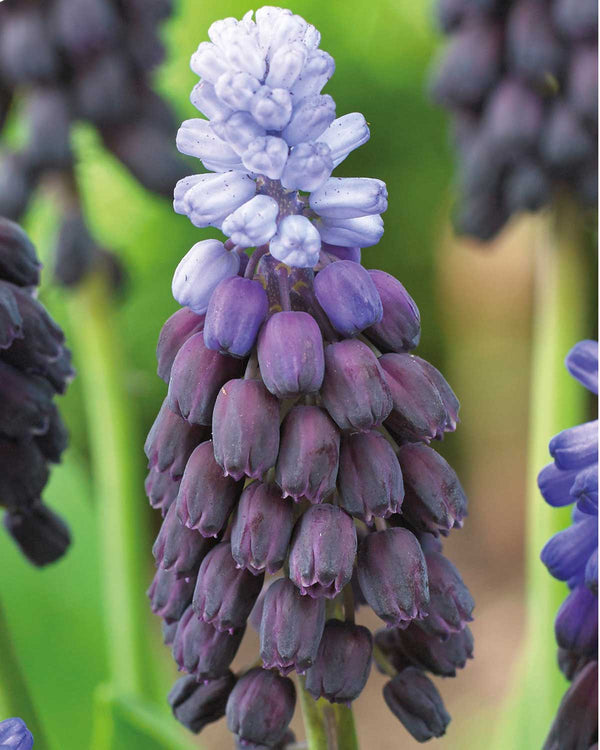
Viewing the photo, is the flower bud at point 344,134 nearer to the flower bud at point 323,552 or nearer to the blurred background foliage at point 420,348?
the flower bud at point 323,552

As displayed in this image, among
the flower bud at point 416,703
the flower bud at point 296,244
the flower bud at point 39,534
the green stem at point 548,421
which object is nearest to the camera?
the flower bud at point 296,244

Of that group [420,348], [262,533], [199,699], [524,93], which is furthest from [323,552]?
[420,348]

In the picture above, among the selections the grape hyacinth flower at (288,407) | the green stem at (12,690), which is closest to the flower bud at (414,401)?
the grape hyacinth flower at (288,407)

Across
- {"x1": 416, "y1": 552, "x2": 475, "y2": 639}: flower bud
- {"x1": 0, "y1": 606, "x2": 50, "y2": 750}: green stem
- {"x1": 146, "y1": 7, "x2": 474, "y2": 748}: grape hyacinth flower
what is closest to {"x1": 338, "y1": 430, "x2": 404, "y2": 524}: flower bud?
{"x1": 146, "y1": 7, "x2": 474, "y2": 748}: grape hyacinth flower

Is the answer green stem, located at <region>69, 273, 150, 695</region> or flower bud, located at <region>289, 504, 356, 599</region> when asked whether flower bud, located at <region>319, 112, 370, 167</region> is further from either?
green stem, located at <region>69, 273, 150, 695</region>

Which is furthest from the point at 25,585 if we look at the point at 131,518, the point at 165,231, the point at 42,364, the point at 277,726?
the point at 165,231

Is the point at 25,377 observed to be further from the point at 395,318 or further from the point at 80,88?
the point at 80,88
